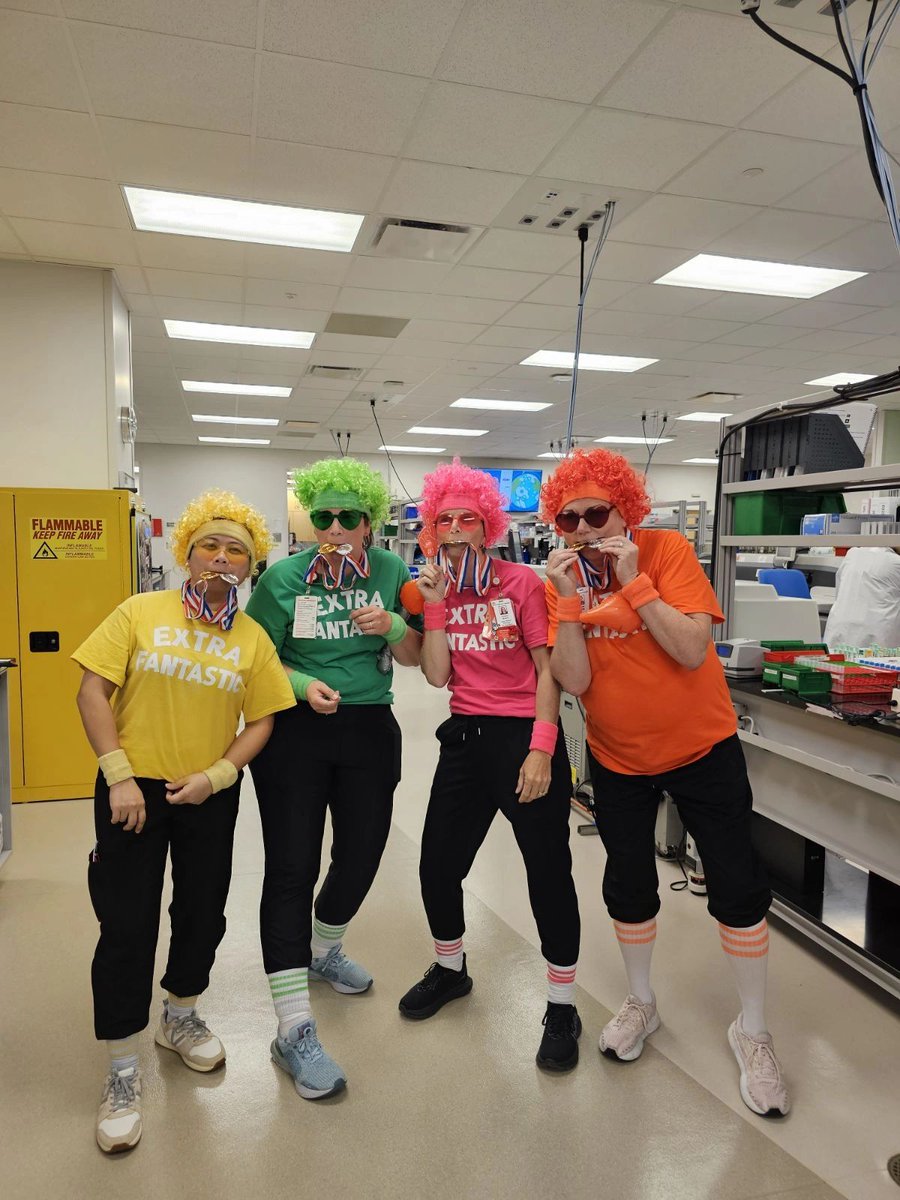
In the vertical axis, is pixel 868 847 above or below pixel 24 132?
below

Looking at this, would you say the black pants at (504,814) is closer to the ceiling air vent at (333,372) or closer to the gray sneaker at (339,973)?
the gray sneaker at (339,973)

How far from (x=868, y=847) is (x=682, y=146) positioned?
3045 millimetres

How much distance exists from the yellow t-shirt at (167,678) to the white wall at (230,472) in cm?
1232

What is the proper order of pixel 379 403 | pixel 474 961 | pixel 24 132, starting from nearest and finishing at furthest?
pixel 474 961
pixel 24 132
pixel 379 403

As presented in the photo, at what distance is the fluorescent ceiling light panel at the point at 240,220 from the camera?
4066 mm

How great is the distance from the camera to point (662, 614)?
1.81 meters

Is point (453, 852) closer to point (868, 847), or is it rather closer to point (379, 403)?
point (868, 847)

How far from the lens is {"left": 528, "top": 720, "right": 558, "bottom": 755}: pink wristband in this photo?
194cm

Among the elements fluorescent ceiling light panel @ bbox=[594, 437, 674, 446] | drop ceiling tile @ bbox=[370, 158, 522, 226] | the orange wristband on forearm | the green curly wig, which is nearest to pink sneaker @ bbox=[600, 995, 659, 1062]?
the orange wristband on forearm

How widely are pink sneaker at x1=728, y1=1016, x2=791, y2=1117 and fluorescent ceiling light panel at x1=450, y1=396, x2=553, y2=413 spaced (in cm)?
804

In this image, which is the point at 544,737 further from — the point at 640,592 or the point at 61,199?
the point at 61,199

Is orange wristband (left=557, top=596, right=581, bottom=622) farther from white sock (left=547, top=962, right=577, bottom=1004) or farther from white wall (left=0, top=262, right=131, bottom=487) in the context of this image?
white wall (left=0, top=262, right=131, bottom=487)

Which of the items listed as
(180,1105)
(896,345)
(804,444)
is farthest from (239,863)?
(896,345)

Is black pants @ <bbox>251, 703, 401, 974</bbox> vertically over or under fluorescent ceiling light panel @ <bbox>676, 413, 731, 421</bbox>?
under
